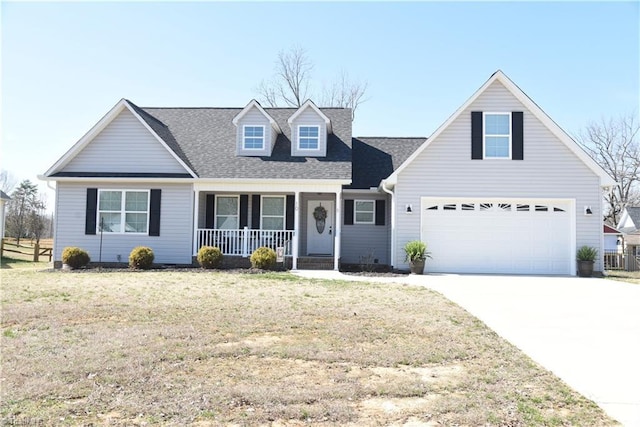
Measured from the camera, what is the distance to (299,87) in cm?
3409

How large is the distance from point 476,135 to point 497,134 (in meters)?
0.78

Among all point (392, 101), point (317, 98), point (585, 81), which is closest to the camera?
point (585, 81)

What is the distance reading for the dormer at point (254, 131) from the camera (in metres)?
17.9

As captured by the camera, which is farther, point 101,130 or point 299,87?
point 299,87

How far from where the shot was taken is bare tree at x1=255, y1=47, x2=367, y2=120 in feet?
111

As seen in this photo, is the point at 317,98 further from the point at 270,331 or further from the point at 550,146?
the point at 270,331

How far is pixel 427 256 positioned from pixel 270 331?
403 inches

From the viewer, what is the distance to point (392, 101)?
21.4 metres

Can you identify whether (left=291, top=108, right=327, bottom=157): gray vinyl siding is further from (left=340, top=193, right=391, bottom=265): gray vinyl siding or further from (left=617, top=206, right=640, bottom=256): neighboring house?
(left=617, top=206, right=640, bottom=256): neighboring house

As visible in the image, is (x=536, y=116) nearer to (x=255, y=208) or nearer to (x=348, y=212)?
(x=348, y=212)

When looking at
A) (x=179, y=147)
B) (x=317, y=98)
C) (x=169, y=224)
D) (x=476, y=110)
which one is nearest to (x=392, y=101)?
Result: (x=476, y=110)

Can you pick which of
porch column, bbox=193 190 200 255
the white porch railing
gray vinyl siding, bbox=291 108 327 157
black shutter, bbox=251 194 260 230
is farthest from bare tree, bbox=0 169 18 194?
gray vinyl siding, bbox=291 108 327 157

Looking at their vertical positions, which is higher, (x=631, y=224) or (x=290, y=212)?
(x=631, y=224)

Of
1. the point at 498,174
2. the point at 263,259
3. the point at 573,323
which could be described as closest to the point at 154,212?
the point at 263,259
